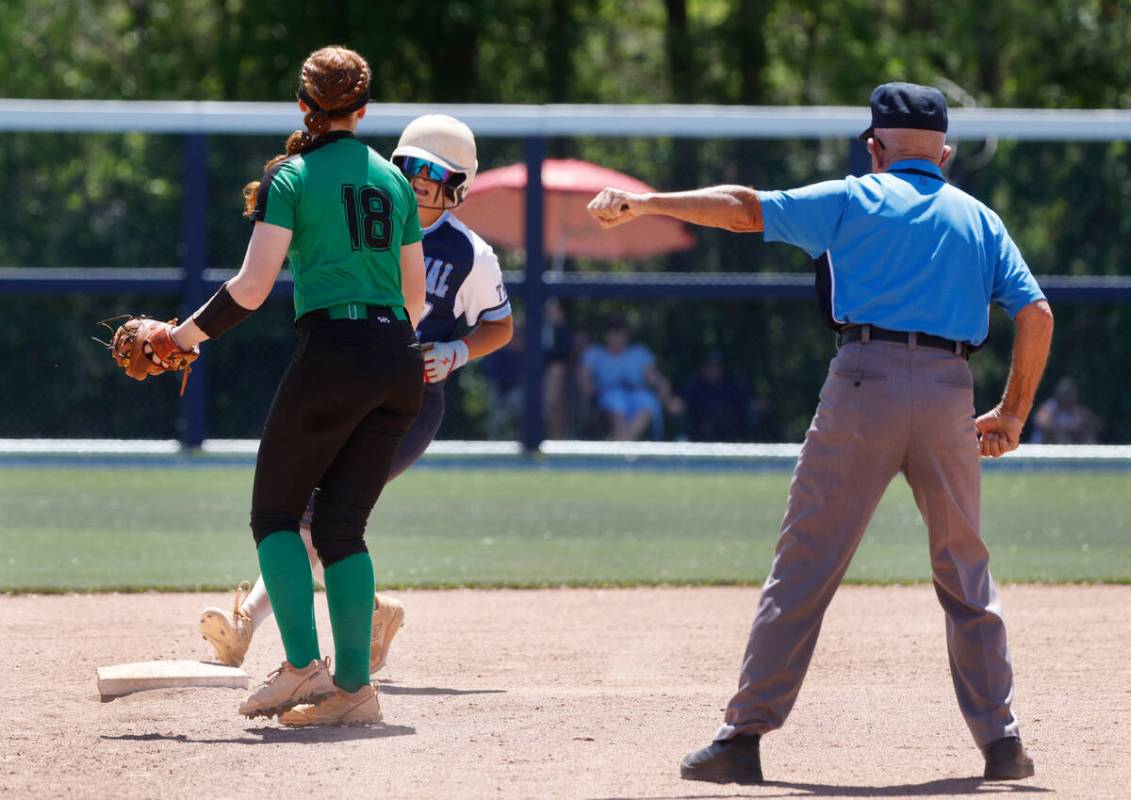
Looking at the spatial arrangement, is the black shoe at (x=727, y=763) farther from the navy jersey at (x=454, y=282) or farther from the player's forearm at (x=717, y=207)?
the navy jersey at (x=454, y=282)

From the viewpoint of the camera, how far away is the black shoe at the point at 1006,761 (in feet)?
15.5

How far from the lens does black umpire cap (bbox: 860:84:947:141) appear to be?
4.78 meters

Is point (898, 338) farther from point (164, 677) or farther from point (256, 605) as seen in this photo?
point (164, 677)

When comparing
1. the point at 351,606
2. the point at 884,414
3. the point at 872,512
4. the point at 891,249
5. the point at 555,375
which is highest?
the point at 891,249

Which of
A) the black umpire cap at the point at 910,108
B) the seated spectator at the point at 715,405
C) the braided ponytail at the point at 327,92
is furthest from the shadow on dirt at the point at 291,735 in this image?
the seated spectator at the point at 715,405

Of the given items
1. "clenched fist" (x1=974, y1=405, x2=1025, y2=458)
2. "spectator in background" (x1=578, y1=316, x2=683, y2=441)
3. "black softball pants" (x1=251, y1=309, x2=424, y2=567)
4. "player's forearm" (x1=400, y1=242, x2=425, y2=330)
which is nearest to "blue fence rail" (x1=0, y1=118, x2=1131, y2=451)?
→ "spectator in background" (x1=578, y1=316, x2=683, y2=441)

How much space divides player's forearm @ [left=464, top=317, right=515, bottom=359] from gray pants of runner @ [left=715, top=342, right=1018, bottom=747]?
5.66ft

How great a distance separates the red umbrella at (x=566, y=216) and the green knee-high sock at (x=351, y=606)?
1120cm

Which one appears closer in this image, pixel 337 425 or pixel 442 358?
pixel 337 425

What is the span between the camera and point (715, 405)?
1705 cm

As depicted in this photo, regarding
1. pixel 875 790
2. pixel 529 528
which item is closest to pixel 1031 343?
pixel 875 790

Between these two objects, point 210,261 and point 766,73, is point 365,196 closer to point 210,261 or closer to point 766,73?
point 210,261

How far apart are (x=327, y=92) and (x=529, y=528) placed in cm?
634

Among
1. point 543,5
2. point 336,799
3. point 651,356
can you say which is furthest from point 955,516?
point 543,5
